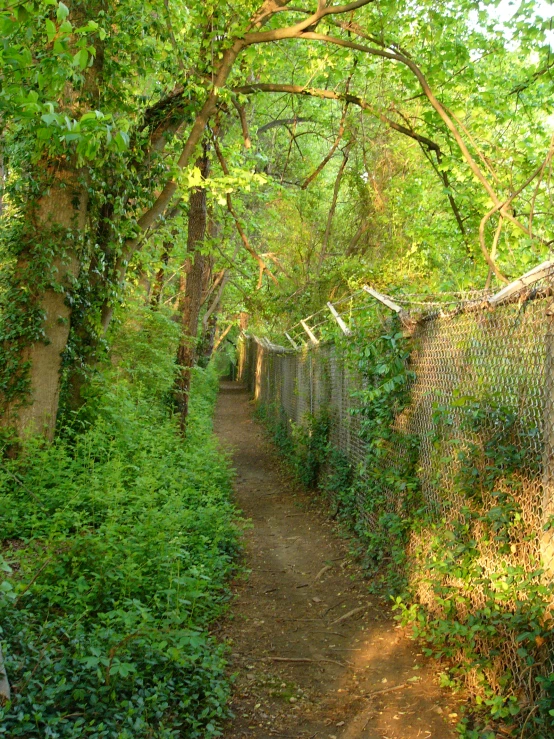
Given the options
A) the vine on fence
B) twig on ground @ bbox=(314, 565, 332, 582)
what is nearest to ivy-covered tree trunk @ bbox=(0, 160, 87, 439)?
twig on ground @ bbox=(314, 565, 332, 582)

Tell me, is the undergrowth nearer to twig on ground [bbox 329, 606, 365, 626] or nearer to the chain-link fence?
twig on ground [bbox 329, 606, 365, 626]

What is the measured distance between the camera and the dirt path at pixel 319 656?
4246mm

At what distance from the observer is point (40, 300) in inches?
327

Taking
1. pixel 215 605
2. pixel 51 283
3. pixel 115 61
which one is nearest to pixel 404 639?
pixel 215 605

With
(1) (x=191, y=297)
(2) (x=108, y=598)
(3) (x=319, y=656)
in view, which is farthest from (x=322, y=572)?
(1) (x=191, y=297)

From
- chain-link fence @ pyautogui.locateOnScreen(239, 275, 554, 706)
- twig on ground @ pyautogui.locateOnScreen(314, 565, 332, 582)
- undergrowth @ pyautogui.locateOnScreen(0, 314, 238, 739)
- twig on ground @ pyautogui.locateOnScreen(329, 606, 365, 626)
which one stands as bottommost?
twig on ground @ pyautogui.locateOnScreen(314, 565, 332, 582)

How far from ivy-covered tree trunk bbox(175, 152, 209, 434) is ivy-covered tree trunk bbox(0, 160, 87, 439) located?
415cm

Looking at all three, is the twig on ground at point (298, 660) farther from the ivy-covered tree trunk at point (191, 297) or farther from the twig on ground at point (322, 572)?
the ivy-covered tree trunk at point (191, 297)

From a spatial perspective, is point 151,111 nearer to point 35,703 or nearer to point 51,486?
point 51,486

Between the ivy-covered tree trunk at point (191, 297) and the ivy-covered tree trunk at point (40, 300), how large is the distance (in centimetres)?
415

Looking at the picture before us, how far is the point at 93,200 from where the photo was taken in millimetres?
8797

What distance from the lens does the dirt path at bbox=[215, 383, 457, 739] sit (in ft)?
13.9

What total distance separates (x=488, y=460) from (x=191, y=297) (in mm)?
10081

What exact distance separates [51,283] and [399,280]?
302 inches
